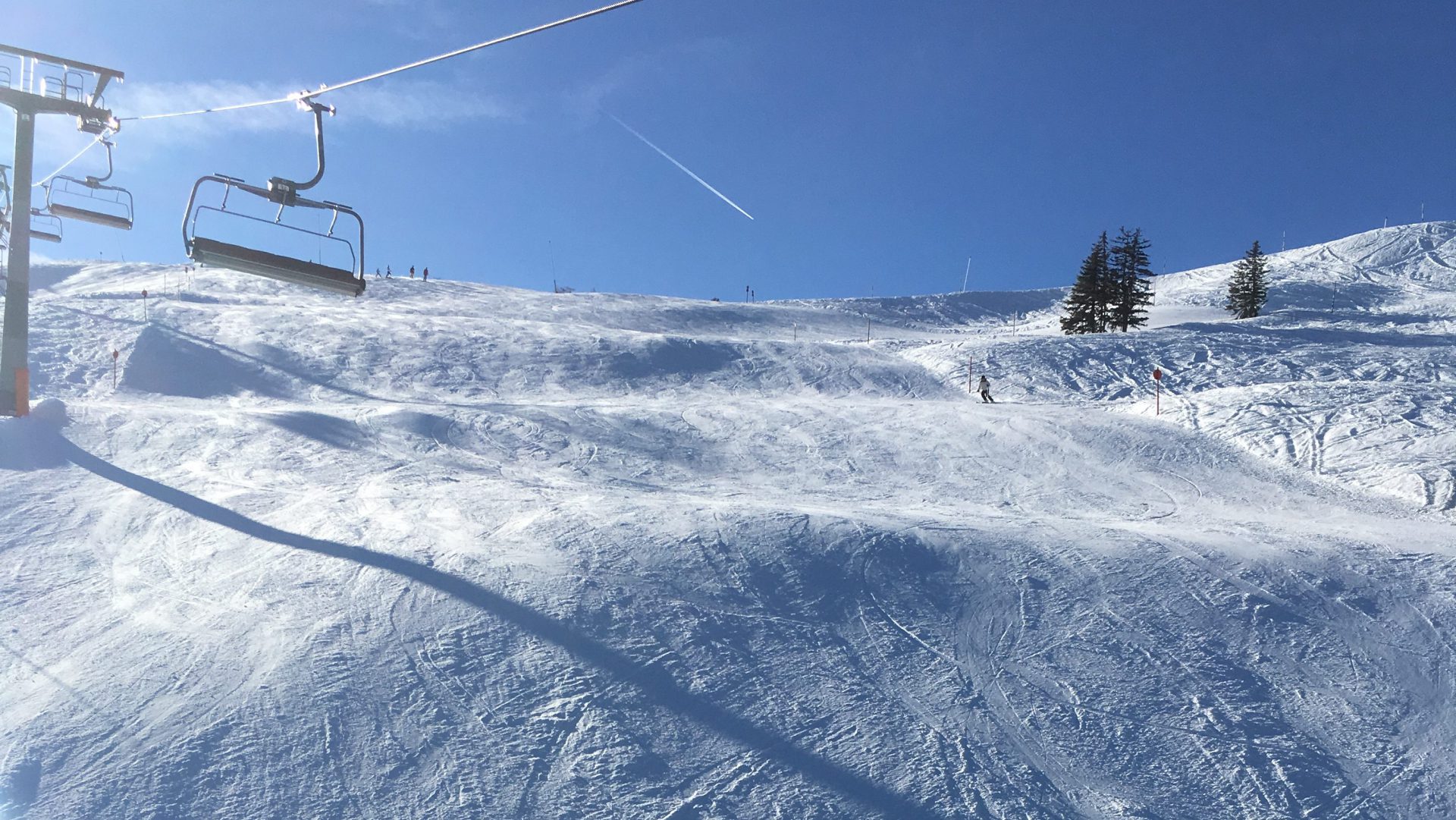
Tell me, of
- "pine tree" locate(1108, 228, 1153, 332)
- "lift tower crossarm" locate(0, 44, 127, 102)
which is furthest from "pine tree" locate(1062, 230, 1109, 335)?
"lift tower crossarm" locate(0, 44, 127, 102)

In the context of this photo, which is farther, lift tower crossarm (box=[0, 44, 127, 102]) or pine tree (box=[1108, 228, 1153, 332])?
pine tree (box=[1108, 228, 1153, 332])

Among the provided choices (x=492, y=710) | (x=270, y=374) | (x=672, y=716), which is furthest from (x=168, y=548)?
(x=270, y=374)

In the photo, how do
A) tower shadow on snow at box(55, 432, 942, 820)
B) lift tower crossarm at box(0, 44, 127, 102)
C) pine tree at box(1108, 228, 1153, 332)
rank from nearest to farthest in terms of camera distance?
tower shadow on snow at box(55, 432, 942, 820)
lift tower crossarm at box(0, 44, 127, 102)
pine tree at box(1108, 228, 1153, 332)

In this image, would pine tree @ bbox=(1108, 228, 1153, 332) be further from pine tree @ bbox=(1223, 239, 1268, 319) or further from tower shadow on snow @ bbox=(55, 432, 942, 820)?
tower shadow on snow @ bbox=(55, 432, 942, 820)

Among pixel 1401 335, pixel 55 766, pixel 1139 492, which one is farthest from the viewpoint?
pixel 1401 335

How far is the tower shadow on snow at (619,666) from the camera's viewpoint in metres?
7.55

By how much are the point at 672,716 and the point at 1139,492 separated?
11.6 metres

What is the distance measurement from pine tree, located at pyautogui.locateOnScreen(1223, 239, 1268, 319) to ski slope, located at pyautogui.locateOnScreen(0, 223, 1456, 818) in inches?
1113

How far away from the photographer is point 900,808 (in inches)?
290

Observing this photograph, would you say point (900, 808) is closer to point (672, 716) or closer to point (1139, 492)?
point (672, 716)

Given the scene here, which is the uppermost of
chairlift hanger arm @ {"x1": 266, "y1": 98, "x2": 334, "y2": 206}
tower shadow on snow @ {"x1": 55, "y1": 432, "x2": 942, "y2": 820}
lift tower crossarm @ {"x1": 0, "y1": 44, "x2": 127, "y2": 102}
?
lift tower crossarm @ {"x1": 0, "y1": 44, "x2": 127, "y2": 102}

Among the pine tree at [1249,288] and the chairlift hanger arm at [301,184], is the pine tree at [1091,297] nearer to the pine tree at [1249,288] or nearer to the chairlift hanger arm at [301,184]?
the pine tree at [1249,288]

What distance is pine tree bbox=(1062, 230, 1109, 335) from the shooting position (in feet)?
140

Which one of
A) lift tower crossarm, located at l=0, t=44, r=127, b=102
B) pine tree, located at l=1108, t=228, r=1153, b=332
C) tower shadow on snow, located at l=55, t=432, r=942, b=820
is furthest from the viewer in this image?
pine tree, located at l=1108, t=228, r=1153, b=332
